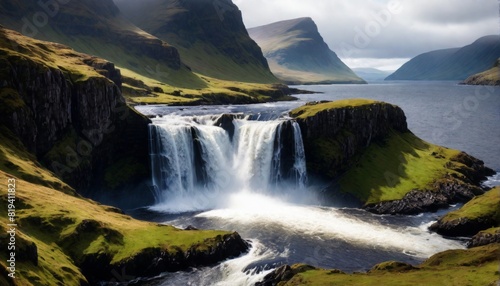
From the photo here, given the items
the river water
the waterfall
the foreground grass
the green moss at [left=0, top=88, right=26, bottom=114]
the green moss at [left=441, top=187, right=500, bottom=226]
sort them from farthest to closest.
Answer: the waterfall < the green moss at [left=441, top=187, right=500, bottom=226] < the green moss at [left=0, top=88, right=26, bottom=114] < the river water < the foreground grass

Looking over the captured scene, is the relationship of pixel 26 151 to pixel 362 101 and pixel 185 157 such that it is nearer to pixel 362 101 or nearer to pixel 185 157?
pixel 185 157

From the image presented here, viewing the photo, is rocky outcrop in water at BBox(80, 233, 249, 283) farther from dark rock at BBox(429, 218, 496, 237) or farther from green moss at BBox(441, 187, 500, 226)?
green moss at BBox(441, 187, 500, 226)

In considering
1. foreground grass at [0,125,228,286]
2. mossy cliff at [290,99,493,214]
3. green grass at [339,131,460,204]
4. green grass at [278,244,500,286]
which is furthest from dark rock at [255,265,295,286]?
green grass at [339,131,460,204]

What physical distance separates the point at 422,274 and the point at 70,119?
62630 mm

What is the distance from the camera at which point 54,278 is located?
137 feet

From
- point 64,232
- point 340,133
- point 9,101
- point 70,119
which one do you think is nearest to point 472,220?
point 340,133

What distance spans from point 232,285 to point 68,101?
4767 centimetres

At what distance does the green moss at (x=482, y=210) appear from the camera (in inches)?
2635

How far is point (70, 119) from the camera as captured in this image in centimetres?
7862

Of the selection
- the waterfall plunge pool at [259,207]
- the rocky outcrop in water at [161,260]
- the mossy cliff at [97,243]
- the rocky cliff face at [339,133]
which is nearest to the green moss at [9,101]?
the mossy cliff at [97,243]

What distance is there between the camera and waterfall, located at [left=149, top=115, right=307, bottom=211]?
87.2 m

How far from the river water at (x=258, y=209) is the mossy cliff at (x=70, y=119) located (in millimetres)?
6297

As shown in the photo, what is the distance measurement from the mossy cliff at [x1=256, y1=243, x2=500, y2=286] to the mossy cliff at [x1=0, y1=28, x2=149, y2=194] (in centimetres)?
4402

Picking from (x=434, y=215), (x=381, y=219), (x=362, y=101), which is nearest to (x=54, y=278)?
(x=381, y=219)
